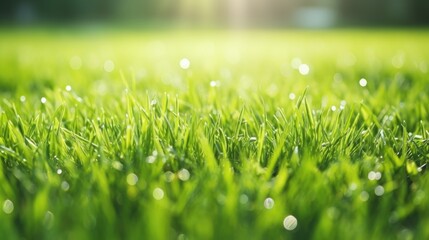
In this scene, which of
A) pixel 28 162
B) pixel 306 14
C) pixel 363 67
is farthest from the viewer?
pixel 306 14

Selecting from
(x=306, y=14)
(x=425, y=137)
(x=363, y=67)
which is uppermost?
(x=425, y=137)

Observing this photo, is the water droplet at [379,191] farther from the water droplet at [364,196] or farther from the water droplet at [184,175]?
the water droplet at [184,175]

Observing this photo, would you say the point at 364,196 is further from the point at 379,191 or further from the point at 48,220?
the point at 48,220

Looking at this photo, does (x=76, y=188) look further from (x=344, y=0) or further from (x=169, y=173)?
(x=344, y=0)

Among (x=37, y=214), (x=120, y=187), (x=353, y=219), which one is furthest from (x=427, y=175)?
(x=37, y=214)

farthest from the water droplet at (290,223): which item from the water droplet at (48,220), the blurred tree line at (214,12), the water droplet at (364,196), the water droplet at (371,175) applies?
the blurred tree line at (214,12)

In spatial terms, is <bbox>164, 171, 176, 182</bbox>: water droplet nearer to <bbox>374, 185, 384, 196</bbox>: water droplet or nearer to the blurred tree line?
<bbox>374, 185, 384, 196</bbox>: water droplet
